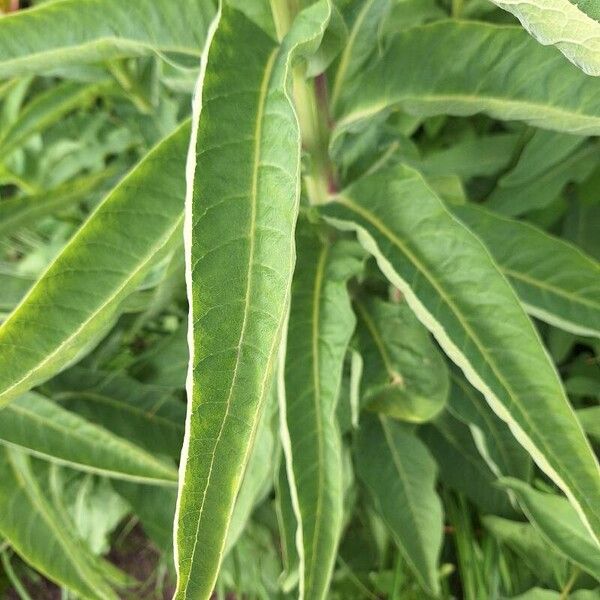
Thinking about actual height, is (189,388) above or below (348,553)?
above

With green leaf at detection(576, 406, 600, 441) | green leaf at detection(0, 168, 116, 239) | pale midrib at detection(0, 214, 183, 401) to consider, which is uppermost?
pale midrib at detection(0, 214, 183, 401)

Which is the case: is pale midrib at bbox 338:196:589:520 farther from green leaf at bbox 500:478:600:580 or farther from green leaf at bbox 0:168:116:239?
green leaf at bbox 0:168:116:239

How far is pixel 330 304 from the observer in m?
0.57

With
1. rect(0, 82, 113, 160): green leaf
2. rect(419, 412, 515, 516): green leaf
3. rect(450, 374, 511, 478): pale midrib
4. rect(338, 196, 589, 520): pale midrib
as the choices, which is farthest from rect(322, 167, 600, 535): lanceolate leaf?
rect(0, 82, 113, 160): green leaf

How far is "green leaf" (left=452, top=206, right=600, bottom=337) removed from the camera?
23.1 inches

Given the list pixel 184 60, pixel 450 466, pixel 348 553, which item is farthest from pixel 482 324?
pixel 348 553

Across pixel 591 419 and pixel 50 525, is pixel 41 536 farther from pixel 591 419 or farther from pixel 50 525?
pixel 591 419

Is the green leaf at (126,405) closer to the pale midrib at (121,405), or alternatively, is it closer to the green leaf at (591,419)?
the pale midrib at (121,405)

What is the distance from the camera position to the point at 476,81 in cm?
50

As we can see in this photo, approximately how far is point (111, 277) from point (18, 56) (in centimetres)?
17

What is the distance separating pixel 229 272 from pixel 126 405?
0.47 metres

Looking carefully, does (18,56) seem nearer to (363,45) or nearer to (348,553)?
(363,45)

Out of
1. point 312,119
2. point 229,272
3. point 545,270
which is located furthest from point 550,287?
point 229,272

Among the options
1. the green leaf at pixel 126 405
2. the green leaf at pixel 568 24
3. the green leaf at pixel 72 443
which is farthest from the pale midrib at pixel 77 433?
the green leaf at pixel 568 24
